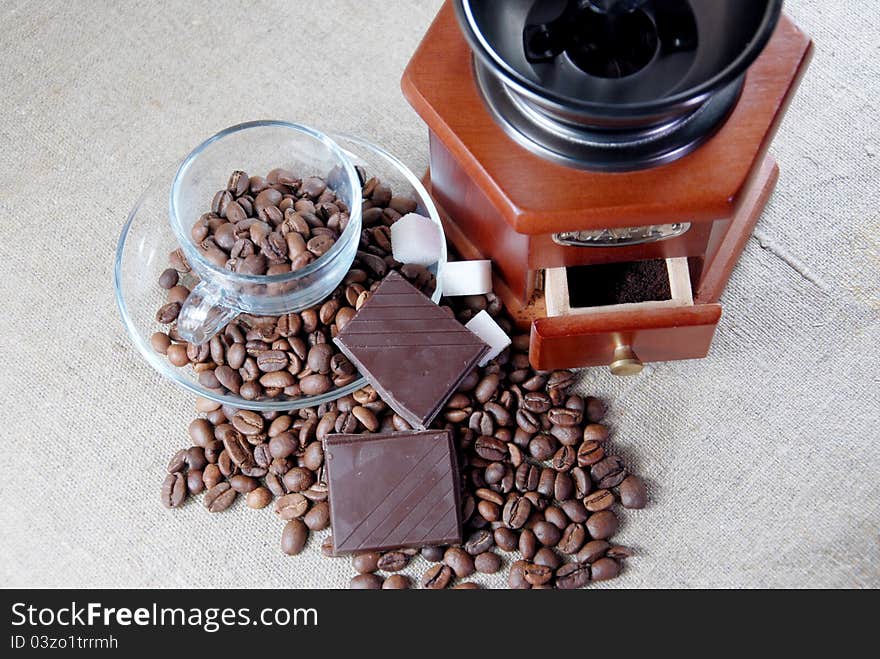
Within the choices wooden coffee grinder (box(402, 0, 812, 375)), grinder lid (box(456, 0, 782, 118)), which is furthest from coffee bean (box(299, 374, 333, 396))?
grinder lid (box(456, 0, 782, 118))

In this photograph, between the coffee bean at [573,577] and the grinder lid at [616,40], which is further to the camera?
the coffee bean at [573,577]

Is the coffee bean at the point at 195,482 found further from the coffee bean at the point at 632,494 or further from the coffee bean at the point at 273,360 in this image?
the coffee bean at the point at 632,494

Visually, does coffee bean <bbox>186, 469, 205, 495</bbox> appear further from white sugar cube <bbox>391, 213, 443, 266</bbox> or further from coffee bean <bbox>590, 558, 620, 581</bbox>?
coffee bean <bbox>590, 558, 620, 581</bbox>

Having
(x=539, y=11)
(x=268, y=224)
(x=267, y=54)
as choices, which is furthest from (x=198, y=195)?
(x=539, y=11)

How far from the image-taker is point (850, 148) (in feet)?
5.71

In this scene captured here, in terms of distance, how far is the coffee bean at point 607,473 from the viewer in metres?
1.50

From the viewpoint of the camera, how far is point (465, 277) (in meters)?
1.55

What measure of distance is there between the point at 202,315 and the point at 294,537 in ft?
1.15

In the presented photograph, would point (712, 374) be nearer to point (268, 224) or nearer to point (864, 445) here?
point (864, 445)

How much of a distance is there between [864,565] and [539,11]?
92cm

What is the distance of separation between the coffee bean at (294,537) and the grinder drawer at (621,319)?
419mm

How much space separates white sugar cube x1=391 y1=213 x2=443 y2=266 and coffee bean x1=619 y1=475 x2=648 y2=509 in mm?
439

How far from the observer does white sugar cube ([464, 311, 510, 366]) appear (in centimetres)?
153

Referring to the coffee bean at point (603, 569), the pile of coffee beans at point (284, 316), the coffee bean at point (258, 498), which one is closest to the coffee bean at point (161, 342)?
the pile of coffee beans at point (284, 316)
